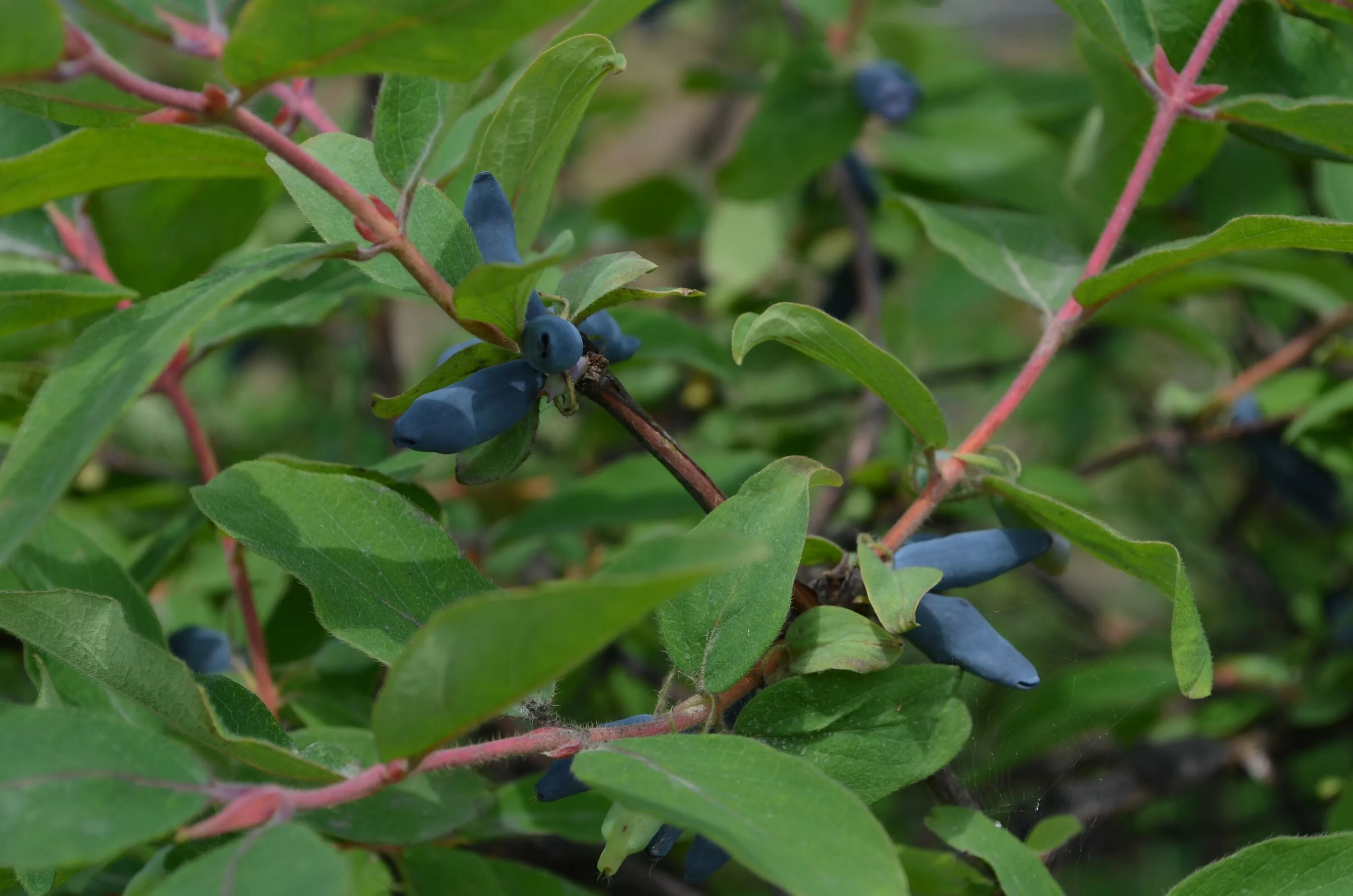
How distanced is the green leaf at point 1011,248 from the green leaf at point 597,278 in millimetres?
452

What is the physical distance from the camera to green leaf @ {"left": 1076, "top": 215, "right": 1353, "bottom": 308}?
31.1 inches

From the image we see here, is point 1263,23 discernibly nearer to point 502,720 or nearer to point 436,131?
point 436,131

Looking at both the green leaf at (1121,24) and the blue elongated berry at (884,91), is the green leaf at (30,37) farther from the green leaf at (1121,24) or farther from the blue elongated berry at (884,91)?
the blue elongated berry at (884,91)

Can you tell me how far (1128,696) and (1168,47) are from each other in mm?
921

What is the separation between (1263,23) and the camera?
3.49ft

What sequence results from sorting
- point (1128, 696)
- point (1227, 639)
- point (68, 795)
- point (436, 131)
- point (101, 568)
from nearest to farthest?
point (68, 795) < point (436, 131) < point (101, 568) < point (1128, 696) < point (1227, 639)

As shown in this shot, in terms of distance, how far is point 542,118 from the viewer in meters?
0.77

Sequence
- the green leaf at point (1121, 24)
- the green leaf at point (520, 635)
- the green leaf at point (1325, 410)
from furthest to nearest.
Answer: the green leaf at point (1325, 410) → the green leaf at point (1121, 24) → the green leaf at point (520, 635)

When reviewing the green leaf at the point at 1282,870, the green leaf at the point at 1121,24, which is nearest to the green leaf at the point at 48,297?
the green leaf at the point at 1121,24

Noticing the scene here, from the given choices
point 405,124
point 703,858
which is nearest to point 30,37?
point 405,124

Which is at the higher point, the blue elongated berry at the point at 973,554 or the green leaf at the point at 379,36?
the green leaf at the point at 379,36

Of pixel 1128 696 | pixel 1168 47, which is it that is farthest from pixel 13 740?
pixel 1128 696

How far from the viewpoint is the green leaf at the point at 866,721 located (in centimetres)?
77

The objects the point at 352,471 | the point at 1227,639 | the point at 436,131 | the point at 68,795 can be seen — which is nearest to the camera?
the point at 68,795
